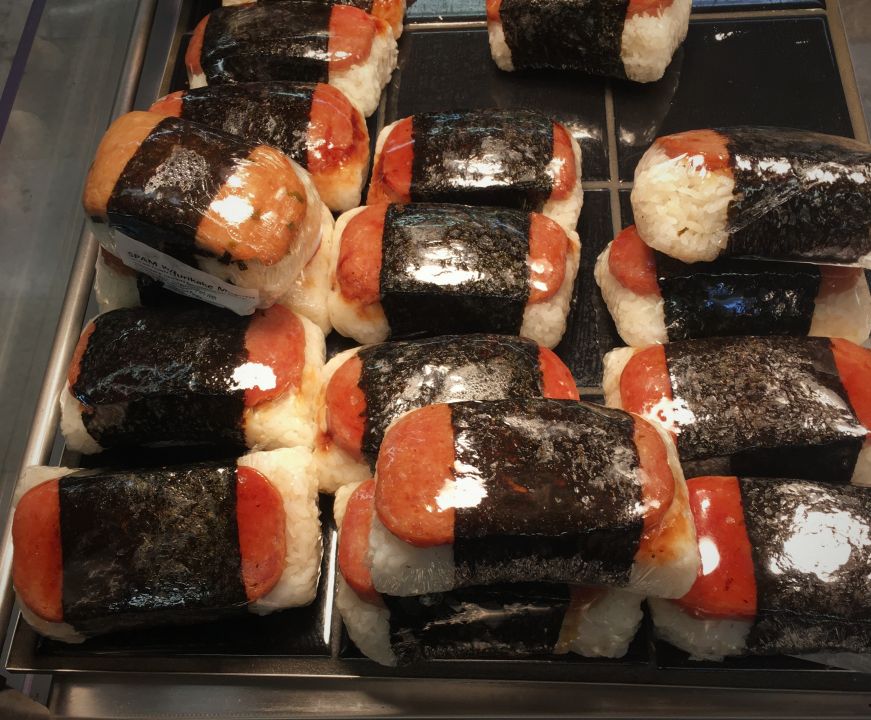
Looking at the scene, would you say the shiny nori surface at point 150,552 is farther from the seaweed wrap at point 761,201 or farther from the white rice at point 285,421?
the seaweed wrap at point 761,201

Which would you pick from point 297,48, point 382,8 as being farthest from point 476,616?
point 382,8

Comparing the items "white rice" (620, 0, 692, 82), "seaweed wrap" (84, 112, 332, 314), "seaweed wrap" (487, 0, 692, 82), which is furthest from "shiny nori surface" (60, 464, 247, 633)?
"white rice" (620, 0, 692, 82)

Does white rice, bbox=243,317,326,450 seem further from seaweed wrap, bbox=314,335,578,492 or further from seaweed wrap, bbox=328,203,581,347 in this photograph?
seaweed wrap, bbox=328,203,581,347

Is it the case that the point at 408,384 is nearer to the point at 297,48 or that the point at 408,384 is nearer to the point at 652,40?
the point at 297,48

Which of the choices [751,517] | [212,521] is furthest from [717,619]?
[212,521]

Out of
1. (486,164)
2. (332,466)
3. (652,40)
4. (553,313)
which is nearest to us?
(332,466)

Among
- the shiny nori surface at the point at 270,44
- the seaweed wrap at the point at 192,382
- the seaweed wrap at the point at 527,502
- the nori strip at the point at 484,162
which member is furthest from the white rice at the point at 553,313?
the shiny nori surface at the point at 270,44
